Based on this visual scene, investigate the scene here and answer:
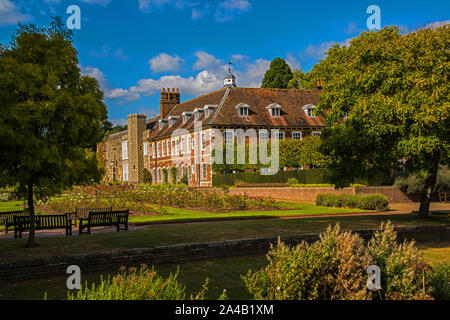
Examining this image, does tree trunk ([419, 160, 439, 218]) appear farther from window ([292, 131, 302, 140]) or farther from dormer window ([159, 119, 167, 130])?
dormer window ([159, 119, 167, 130])

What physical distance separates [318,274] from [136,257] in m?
5.34

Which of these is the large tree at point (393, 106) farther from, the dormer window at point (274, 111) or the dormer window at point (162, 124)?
the dormer window at point (162, 124)

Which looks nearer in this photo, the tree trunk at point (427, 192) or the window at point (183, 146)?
the tree trunk at point (427, 192)

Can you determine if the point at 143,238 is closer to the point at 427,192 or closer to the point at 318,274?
the point at 318,274

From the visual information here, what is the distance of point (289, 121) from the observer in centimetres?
4806

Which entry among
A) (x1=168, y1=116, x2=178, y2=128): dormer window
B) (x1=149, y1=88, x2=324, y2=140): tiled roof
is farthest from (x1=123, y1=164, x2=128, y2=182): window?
(x1=149, y1=88, x2=324, y2=140): tiled roof

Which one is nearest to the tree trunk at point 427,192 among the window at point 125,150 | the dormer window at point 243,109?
the dormer window at point 243,109

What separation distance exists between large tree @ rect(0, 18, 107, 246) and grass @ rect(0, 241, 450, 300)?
3.01 metres

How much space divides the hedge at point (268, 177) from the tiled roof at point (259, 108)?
5835mm

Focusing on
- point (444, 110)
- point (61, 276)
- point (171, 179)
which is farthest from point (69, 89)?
point (171, 179)

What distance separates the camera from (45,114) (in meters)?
10.8

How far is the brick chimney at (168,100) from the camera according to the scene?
62.1 meters

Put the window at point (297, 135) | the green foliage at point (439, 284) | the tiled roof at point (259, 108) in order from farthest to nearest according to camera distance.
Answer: the window at point (297, 135), the tiled roof at point (259, 108), the green foliage at point (439, 284)

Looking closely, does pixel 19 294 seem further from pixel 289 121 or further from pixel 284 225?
pixel 289 121
